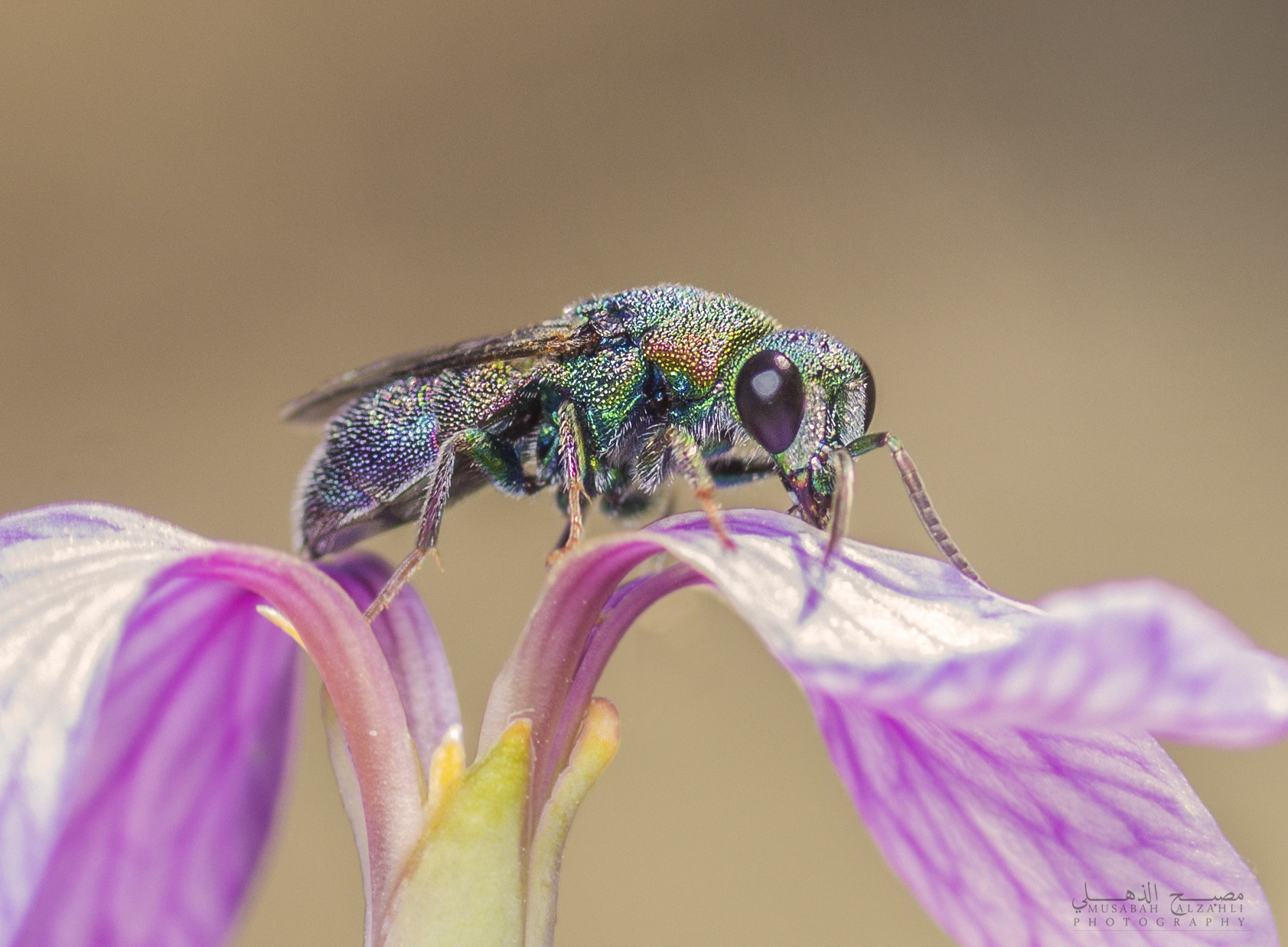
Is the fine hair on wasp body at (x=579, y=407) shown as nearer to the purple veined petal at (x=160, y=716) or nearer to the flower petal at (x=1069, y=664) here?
the purple veined petal at (x=160, y=716)

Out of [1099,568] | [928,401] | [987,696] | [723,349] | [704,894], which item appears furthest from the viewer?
[928,401]

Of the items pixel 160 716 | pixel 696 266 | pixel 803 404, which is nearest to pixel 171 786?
pixel 160 716

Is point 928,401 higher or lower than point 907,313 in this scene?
lower

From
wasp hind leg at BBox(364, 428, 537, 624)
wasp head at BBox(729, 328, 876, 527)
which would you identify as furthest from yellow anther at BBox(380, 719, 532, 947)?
wasp head at BBox(729, 328, 876, 527)

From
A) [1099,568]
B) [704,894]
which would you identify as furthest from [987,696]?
[1099,568]

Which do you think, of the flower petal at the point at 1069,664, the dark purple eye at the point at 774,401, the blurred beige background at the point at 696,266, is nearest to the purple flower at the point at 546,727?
the flower petal at the point at 1069,664

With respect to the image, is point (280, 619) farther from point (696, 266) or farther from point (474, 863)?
point (696, 266)

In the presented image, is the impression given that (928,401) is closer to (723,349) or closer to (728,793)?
(728,793)
